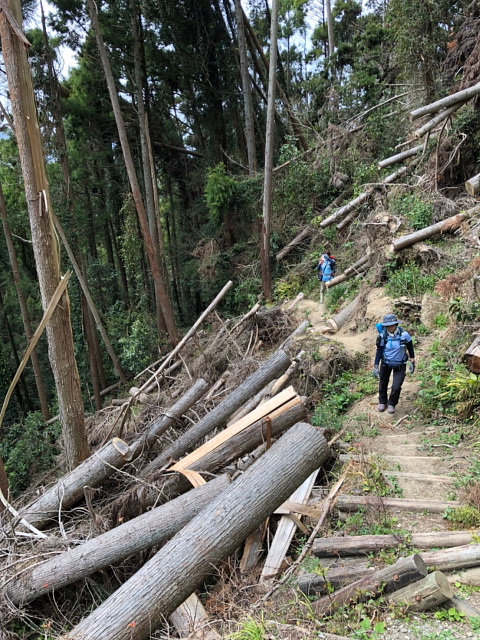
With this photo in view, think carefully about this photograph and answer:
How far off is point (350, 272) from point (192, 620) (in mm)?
9566

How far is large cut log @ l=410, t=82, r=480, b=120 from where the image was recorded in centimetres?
878

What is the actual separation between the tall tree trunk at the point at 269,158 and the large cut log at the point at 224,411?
7.17 metres

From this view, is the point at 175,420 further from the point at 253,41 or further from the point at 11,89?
the point at 253,41

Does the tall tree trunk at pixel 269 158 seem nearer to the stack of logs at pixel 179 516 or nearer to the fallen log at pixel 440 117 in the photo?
the fallen log at pixel 440 117

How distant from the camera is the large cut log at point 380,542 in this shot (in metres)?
3.21

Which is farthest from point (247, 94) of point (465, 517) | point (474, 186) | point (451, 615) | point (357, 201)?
point (451, 615)

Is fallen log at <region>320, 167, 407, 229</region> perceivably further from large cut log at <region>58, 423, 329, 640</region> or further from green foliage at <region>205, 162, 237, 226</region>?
large cut log at <region>58, 423, 329, 640</region>

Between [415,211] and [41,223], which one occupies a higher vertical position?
[41,223]

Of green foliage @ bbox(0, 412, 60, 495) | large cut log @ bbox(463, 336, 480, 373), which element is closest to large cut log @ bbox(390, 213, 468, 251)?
large cut log @ bbox(463, 336, 480, 373)

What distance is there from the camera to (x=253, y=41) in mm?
17406

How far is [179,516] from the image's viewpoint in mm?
4180

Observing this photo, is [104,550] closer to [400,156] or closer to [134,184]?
[134,184]

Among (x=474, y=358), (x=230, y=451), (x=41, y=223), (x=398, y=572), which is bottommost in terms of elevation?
(x=398, y=572)

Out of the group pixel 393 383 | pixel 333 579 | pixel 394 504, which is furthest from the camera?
pixel 393 383
